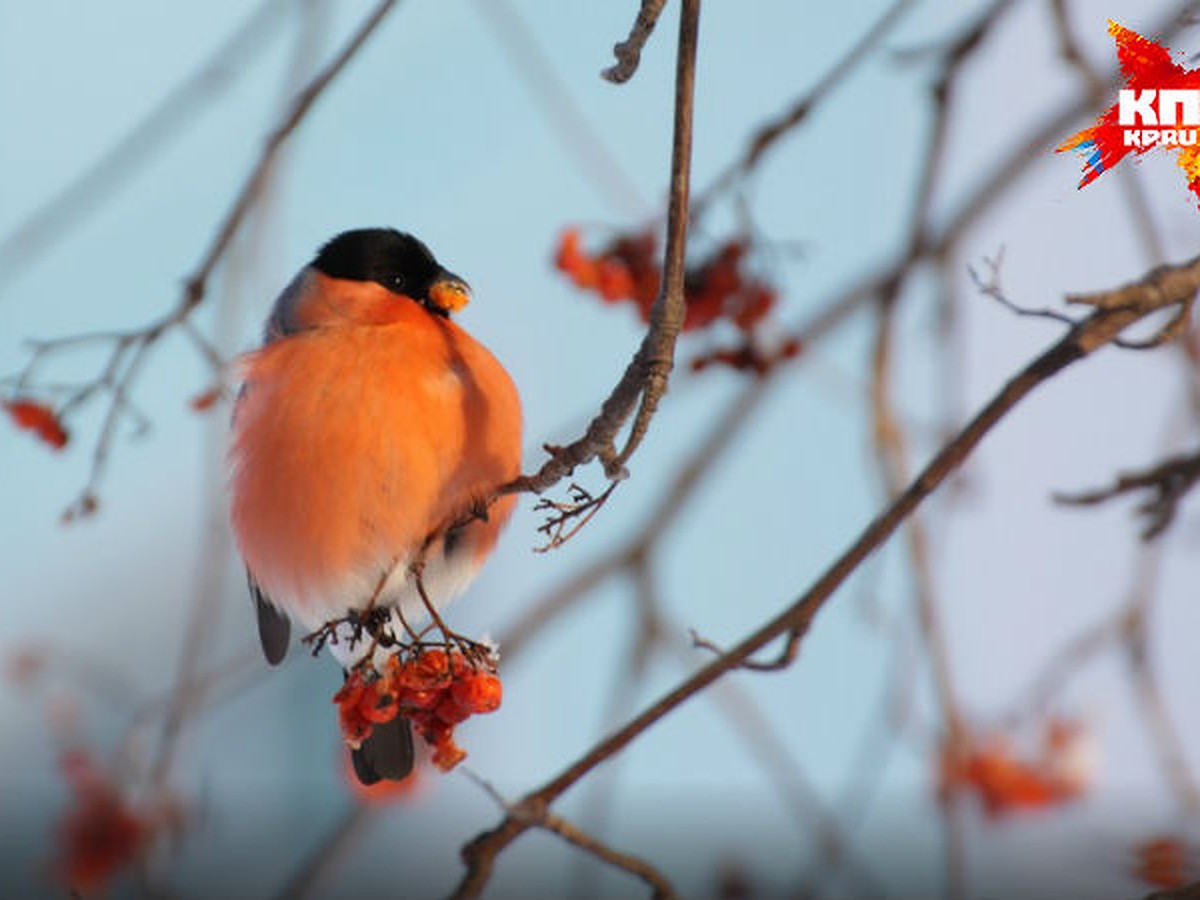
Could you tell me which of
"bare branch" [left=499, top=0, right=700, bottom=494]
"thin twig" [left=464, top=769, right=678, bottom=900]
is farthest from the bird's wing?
"bare branch" [left=499, top=0, right=700, bottom=494]

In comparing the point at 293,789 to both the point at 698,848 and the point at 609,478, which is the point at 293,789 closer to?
the point at 698,848

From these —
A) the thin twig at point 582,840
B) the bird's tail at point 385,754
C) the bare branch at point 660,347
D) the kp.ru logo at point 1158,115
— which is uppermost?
the kp.ru logo at point 1158,115

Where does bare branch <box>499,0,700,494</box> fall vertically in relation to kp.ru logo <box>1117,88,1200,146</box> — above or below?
below

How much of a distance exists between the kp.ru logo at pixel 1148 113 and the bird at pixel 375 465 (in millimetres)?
657

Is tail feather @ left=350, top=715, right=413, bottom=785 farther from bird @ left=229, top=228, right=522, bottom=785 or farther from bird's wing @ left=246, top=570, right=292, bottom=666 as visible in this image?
bird's wing @ left=246, top=570, right=292, bottom=666

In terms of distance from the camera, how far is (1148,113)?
154 cm

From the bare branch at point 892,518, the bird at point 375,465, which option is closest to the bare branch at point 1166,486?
the bare branch at point 892,518

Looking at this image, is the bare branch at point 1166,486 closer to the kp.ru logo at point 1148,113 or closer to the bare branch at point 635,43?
the kp.ru logo at point 1148,113

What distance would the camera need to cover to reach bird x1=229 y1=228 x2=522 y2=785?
1270 millimetres

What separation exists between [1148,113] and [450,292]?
0.73 metres

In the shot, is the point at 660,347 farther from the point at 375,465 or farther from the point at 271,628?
the point at 271,628

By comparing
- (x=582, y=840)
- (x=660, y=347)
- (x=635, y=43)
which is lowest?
(x=582, y=840)

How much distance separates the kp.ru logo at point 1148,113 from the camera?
1484 millimetres

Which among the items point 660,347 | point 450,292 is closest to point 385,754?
point 450,292
